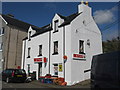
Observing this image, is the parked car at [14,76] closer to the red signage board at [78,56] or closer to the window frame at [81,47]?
the red signage board at [78,56]

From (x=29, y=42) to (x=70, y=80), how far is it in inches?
414

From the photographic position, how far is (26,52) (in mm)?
23016

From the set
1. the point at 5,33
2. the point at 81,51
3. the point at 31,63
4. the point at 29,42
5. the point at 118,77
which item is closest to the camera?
the point at 118,77

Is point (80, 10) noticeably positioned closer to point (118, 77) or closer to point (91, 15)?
point (91, 15)

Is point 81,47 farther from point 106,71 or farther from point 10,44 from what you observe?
point 10,44

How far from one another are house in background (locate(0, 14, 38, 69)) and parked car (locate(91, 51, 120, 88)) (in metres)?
19.5

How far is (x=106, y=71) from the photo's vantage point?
5.85m

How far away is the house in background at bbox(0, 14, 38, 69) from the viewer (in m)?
23.9

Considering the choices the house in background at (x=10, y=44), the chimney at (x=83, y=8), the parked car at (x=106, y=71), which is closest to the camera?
the parked car at (x=106, y=71)

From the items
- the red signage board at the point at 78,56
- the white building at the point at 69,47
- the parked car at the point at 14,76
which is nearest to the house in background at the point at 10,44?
the white building at the point at 69,47

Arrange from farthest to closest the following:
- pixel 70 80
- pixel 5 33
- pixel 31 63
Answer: pixel 5 33
pixel 31 63
pixel 70 80

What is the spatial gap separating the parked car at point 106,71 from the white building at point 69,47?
8.15m

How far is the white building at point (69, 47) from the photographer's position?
1541 centimetres

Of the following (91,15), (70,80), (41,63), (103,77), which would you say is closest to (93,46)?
(91,15)
